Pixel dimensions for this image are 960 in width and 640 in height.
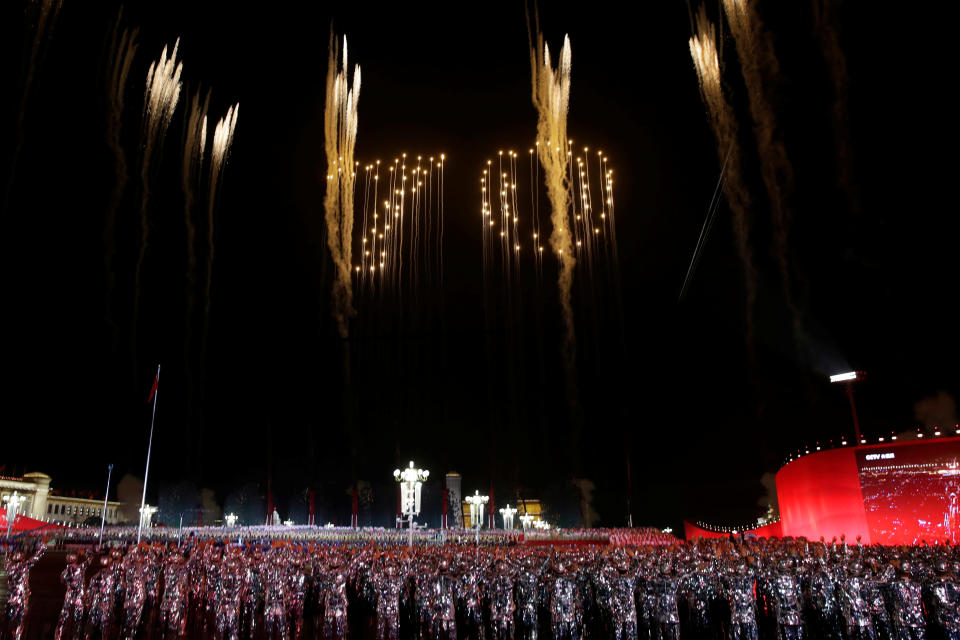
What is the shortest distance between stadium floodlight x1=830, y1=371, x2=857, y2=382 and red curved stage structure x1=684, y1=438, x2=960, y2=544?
276 inches

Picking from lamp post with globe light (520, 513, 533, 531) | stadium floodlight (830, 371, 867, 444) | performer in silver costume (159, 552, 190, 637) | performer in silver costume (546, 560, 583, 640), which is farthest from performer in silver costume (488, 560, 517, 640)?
lamp post with globe light (520, 513, 533, 531)

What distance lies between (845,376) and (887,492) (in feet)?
33.5

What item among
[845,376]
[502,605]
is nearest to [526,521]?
[845,376]

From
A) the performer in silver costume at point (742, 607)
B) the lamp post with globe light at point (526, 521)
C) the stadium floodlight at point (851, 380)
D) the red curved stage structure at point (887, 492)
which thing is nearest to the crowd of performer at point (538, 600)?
the performer in silver costume at point (742, 607)

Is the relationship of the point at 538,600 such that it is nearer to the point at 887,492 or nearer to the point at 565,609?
the point at 565,609

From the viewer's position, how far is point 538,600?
28.6ft

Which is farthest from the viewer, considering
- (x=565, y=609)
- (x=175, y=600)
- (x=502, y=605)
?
(x=175, y=600)

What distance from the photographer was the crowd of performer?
8.13 metres

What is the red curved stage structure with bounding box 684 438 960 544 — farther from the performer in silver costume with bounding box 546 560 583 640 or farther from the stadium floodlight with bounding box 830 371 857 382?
the performer in silver costume with bounding box 546 560 583 640

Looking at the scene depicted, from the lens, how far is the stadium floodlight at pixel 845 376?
31.6 m

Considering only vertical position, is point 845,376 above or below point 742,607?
above

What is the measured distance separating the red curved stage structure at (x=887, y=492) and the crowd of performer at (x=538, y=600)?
1480cm

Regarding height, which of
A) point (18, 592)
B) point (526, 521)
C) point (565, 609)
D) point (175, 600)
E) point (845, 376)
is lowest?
point (526, 521)

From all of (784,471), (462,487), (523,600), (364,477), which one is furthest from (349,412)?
(523,600)
